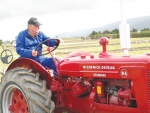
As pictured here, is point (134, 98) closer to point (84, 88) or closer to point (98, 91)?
point (98, 91)

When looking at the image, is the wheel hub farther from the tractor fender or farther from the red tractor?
the tractor fender

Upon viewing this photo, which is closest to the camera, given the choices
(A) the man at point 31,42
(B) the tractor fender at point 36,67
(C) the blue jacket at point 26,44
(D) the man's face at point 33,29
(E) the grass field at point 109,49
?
(B) the tractor fender at point 36,67

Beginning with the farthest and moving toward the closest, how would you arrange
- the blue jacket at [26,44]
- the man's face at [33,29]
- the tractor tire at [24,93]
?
the man's face at [33,29] → the blue jacket at [26,44] → the tractor tire at [24,93]

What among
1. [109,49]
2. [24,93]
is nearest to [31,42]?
[24,93]

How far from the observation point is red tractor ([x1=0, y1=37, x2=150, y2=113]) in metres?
3.93

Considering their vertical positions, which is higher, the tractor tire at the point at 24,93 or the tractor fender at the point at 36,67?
the tractor fender at the point at 36,67

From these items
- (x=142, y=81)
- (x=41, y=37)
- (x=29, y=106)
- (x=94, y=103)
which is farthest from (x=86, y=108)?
(x=41, y=37)

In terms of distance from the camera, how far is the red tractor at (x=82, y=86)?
3934mm

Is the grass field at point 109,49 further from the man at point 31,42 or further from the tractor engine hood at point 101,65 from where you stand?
the tractor engine hood at point 101,65

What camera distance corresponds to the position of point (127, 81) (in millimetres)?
4125

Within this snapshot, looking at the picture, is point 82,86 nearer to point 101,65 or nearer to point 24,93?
point 101,65

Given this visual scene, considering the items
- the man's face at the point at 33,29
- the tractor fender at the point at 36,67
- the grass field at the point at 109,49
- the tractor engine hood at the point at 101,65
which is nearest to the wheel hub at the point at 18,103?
the tractor fender at the point at 36,67

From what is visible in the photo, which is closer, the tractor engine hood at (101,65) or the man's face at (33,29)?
the tractor engine hood at (101,65)

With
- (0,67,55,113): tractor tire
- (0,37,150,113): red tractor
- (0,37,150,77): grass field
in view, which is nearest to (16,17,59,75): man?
(0,37,150,113): red tractor
